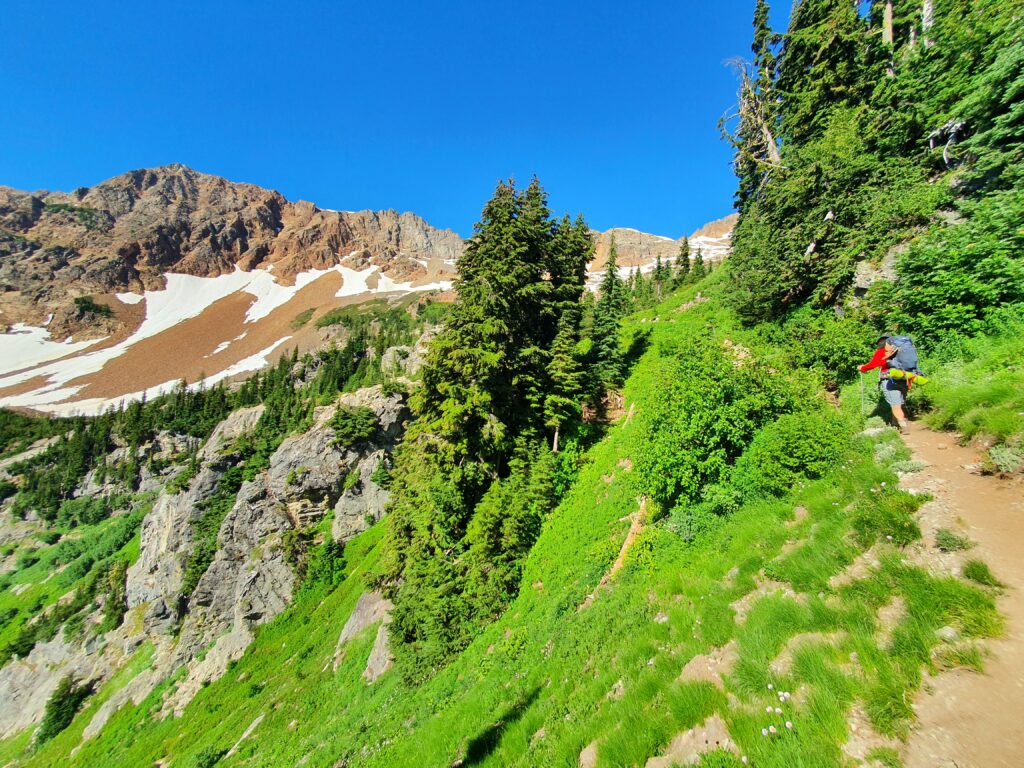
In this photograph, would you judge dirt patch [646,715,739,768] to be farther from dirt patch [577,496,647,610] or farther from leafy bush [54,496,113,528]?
Result: leafy bush [54,496,113,528]

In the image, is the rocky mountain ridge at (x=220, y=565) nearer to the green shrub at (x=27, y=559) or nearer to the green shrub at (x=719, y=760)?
the green shrub at (x=719, y=760)

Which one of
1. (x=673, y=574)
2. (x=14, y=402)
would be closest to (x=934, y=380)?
(x=673, y=574)

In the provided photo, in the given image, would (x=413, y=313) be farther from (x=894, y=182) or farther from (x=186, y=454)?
(x=894, y=182)

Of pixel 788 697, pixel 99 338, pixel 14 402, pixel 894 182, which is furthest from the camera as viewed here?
pixel 99 338

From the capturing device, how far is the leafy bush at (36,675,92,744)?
3494cm

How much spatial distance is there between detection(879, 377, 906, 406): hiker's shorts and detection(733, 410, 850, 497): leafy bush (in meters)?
0.88

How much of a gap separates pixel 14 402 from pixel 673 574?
179 m

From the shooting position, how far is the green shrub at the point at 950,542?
15.0 feet

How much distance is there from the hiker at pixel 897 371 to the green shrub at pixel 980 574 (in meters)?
4.01

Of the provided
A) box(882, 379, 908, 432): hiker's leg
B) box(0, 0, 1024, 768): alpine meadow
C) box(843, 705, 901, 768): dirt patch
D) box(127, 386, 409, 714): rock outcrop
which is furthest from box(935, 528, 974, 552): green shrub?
box(127, 386, 409, 714): rock outcrop

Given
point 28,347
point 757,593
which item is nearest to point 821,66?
point 757,593

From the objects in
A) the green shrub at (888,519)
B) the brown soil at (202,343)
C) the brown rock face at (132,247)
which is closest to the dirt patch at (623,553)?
the green shrub at (888,519)

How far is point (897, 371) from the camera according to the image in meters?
7.68

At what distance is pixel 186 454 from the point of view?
3169 inches
